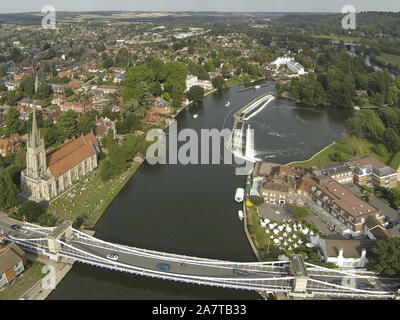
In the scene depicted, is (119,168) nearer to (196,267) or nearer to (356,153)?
(196,267)

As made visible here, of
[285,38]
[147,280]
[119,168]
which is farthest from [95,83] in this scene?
[285,38]

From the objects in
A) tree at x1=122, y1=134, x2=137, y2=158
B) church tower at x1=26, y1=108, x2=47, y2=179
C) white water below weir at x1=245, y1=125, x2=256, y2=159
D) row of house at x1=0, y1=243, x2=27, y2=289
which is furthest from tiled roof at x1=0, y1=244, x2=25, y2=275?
white water below weir at x1=245, y1=125, x2=256, y2=159

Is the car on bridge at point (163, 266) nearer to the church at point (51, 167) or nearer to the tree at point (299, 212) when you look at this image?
the tree at point (299, 212)

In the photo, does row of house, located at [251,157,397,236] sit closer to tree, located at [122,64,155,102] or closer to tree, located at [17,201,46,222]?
tree, located at [17,201,46,222]

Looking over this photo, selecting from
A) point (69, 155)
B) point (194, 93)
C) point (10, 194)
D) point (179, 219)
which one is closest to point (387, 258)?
point (179, 219)

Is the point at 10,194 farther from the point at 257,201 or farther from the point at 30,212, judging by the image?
the point at 257,201
